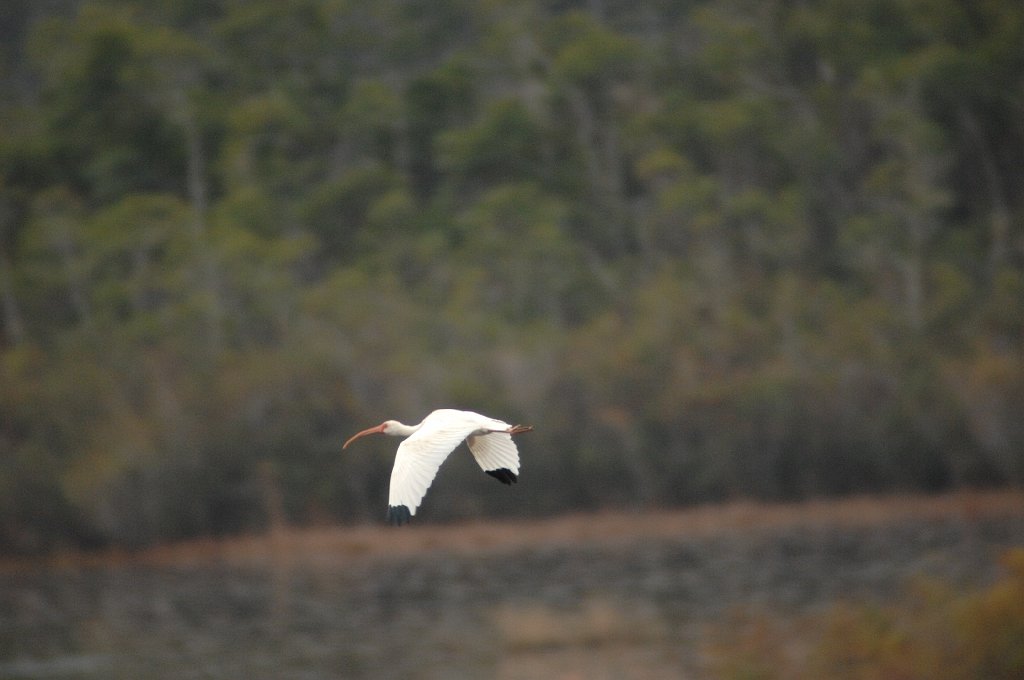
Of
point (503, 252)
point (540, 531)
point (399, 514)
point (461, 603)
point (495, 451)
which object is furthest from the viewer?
point (503, 252)

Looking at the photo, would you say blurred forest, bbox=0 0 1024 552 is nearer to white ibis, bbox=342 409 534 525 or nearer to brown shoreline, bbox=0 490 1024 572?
brown shoreline, bbox=0 490 1024 572

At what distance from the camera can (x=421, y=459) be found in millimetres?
11617

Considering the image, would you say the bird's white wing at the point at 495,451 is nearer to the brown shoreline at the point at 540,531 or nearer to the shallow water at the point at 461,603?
the shallow water at the point at 461,603

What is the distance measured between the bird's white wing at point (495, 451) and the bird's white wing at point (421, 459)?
43.6 inches

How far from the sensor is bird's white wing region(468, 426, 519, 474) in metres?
13.2

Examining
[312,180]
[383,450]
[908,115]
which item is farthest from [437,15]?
[383,450]

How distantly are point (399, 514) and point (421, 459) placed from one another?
49cm

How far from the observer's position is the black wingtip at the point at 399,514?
36.9ft

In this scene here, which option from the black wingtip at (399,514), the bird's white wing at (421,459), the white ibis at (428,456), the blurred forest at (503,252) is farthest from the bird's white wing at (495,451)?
the blurred forest at (503,252)

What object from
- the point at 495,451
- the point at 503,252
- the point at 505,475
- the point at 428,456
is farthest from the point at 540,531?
the point at 428,456

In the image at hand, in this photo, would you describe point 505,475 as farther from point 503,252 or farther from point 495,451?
point 503,252

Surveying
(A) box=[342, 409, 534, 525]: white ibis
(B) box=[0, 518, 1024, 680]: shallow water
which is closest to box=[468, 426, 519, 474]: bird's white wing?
(A) box=[342, 409, 534, 525]: white ibis

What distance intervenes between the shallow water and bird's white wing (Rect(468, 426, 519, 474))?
7.50 m

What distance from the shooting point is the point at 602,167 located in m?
49.3
